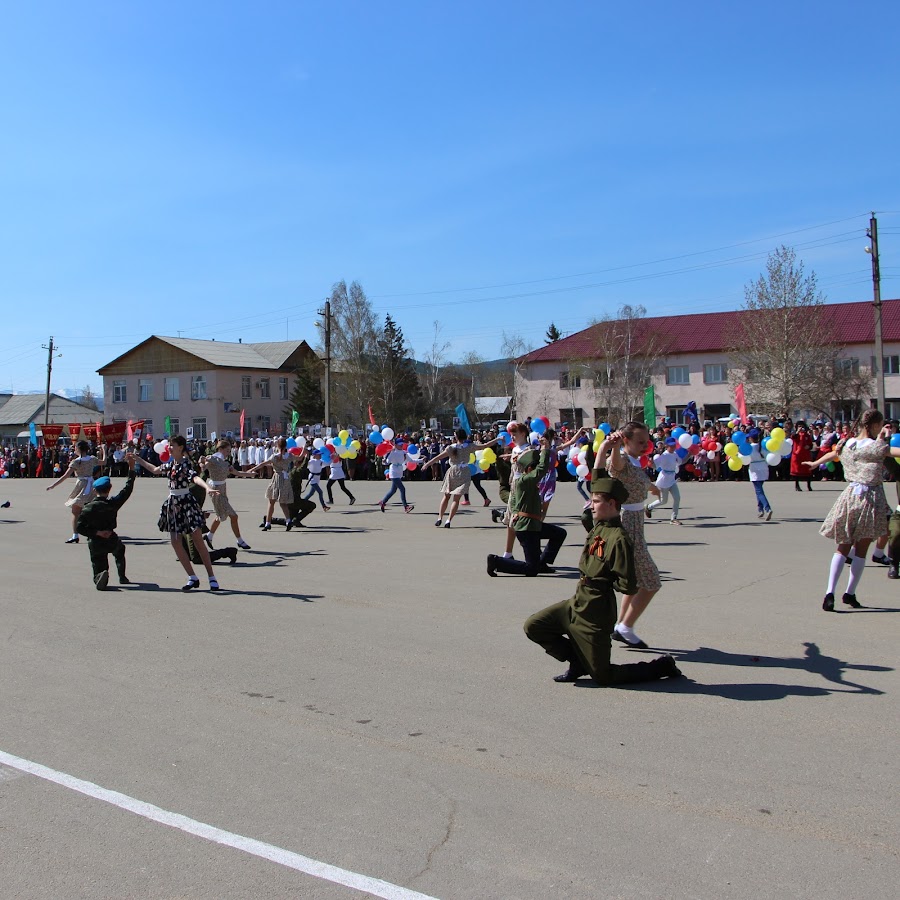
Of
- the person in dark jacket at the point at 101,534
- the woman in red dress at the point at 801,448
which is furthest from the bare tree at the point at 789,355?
the person in dark jacket at the point at 101,534

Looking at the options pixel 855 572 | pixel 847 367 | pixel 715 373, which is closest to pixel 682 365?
pixel 715 373

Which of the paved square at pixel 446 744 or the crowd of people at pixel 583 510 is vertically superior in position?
the crowd of people at pixel 583 510

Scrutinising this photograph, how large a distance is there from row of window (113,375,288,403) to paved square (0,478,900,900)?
2476 inches

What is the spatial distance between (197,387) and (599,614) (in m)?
68.4

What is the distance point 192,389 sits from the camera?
70938 millimetres

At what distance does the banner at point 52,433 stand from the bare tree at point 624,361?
32.3 m

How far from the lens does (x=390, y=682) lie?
6.25 metres

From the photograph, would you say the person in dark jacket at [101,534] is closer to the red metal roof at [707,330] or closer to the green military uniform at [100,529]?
the green military uniform at [100,529]

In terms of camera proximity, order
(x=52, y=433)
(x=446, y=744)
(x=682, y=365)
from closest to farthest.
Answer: (x=446, y=744) → (x=52, y=433) → (x=682, y=365)

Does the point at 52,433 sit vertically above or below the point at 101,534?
above

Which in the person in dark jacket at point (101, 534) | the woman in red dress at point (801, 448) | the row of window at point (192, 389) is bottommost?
the person in dark jacket at point (101, 534)

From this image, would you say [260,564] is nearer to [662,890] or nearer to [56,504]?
[662,890]

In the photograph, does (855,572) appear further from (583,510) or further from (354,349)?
(354,349)

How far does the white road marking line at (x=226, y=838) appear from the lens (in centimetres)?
→ 344
